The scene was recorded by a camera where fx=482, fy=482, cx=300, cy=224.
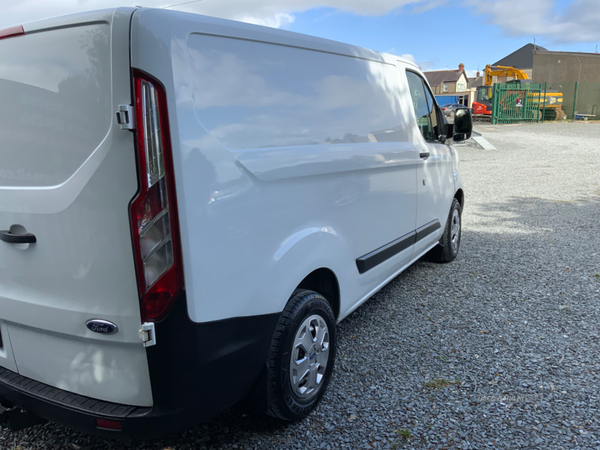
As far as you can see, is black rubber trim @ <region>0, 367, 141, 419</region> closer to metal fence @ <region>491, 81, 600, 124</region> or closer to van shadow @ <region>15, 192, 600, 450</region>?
van shadow @ <region>15, 192, 600, 450</region>

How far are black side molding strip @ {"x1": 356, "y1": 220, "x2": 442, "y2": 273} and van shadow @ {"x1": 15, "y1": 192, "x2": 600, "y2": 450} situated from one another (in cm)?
60

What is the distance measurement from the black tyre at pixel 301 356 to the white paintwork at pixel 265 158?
→ 134 millimetres

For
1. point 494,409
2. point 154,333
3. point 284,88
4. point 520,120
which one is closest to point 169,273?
point 154,333

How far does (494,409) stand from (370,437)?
2.43 feet

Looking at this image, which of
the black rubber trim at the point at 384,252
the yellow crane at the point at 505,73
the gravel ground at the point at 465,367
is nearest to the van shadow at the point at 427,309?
the gravel ground at the point at 465,367

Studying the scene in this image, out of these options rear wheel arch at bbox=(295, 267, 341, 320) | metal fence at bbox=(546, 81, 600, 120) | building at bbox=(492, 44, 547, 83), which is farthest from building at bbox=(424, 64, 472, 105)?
rear wheel arch at bbox=(295, 267, 341, 320)

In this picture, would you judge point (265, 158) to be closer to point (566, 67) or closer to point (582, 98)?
point (582, 98)

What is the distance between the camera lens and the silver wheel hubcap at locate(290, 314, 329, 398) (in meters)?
2.47

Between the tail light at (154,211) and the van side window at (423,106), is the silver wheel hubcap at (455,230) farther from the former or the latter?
the tail light at (154,211)

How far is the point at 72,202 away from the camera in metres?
1.85

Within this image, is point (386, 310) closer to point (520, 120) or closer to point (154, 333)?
point (154, 333)

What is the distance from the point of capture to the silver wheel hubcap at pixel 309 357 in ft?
8.11

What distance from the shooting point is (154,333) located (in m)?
1.85

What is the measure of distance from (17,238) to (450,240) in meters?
4.20
